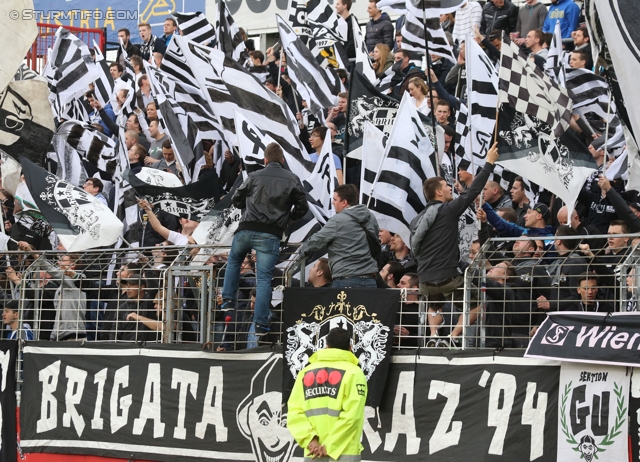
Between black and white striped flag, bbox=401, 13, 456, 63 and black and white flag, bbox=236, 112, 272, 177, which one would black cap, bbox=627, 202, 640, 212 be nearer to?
black and white flag, bbox=236, 112, 272, 177

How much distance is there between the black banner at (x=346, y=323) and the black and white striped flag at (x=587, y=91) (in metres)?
5.32

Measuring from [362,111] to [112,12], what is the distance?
651 inches

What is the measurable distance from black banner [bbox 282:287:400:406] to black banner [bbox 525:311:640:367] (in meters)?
1.48

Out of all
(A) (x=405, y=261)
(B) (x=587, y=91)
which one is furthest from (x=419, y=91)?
(A) (x=405, y=261)

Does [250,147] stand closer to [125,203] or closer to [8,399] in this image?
[125,203]

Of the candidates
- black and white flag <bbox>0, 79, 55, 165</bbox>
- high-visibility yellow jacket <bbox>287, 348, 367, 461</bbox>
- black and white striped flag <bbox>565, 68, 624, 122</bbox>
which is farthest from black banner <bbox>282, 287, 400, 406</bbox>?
black and white flag <bbox>0, 79, 55, 165</bbox>

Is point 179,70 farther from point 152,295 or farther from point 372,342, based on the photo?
point 372,342

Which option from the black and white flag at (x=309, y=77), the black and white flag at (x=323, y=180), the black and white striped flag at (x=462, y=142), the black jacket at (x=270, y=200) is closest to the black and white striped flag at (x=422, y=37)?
the black and white flag at (x=309, y=77)

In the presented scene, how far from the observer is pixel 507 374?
34.0ft

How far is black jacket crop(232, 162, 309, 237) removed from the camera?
11.5 meters

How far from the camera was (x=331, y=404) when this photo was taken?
9.38 metres

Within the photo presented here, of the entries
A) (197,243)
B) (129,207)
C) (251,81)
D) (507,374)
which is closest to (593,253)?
(507,374)

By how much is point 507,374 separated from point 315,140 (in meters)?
5.26

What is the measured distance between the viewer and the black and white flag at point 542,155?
1156 centimetres
